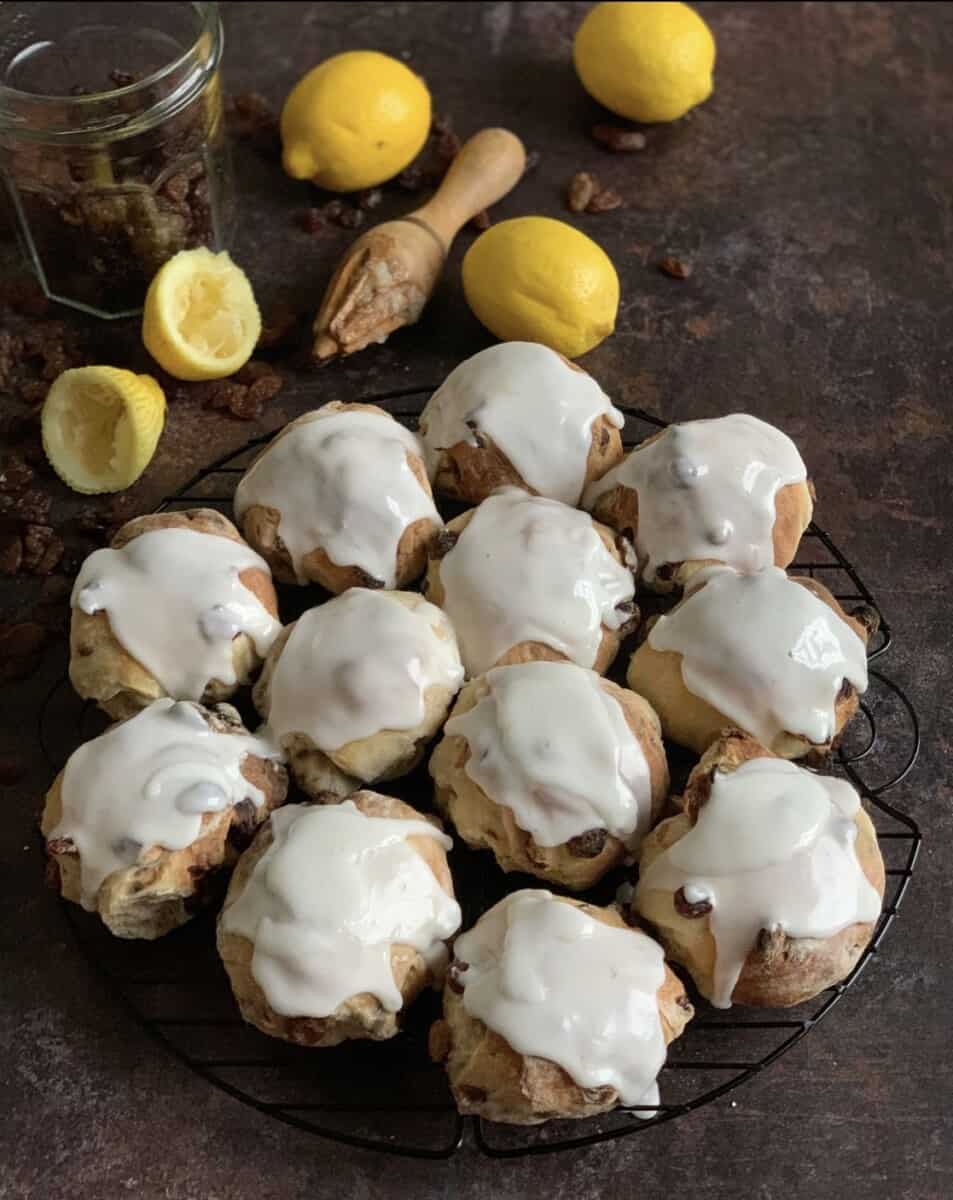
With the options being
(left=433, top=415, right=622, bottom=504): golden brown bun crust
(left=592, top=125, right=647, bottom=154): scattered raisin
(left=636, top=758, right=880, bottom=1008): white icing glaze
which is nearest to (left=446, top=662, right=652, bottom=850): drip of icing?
(left=636, top=758, right=880, bottom=1008): white icing glaze

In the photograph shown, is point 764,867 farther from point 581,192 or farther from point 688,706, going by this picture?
point 581,192

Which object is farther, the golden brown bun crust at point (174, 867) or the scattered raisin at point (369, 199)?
the scattered raisin at point (369, 199)

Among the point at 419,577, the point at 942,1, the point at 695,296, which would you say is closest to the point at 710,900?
the point at 419,577

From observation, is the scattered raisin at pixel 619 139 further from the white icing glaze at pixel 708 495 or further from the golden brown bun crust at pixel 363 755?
the golden brown bun crust at pixel 363 755

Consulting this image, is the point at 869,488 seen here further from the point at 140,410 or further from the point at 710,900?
the point at 140,410

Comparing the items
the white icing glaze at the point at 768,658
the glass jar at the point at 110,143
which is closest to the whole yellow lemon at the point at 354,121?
the glass jar at the point at 110,143
